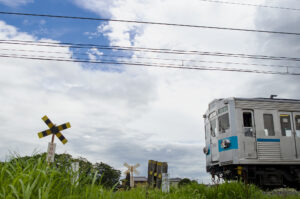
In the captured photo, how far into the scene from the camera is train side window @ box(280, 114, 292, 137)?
38.7ft

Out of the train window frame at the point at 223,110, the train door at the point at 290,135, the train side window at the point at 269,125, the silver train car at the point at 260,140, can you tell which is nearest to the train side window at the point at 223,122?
the silver train car at the point at 260,140

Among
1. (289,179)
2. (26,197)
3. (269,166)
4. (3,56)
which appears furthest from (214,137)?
(26,197)

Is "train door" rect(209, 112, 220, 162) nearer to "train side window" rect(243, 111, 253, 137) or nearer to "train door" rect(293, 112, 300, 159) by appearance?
"train side window" rect(243, 111, 253, 137)

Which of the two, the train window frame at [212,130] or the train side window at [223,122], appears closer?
the train side window at [223,122]

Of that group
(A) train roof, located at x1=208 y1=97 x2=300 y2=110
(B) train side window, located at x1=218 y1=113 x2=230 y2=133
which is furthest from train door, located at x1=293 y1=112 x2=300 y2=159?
(B) train side window, located at x1=218 y1=113 x2=230 y2=133

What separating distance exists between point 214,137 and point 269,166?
8.52ft

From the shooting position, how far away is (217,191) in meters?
7.43

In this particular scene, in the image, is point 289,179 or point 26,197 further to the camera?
point 289,179

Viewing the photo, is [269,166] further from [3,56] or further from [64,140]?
[3,56]

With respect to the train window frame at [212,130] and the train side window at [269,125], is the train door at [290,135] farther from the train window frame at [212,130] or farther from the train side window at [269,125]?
the train window frame at [212,130]

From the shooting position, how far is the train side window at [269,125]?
11.6 metres

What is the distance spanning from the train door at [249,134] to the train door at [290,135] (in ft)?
4.45

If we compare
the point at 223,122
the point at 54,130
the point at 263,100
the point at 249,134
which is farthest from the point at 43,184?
the point at 263,100

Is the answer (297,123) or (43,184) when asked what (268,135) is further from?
(43,184)
